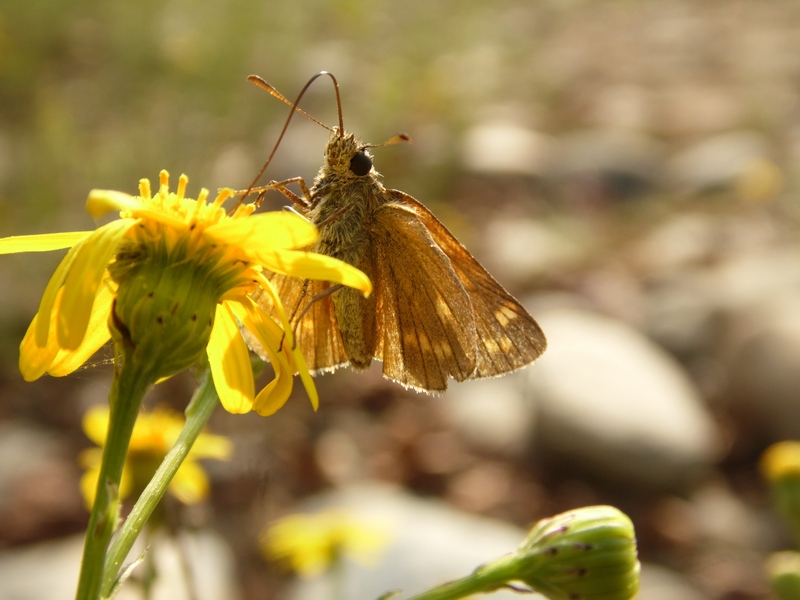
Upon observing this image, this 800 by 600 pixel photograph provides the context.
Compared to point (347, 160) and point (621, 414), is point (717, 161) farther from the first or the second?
point (347, 160)

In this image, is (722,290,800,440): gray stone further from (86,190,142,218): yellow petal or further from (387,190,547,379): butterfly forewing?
(86,190,142,218): yellow petal

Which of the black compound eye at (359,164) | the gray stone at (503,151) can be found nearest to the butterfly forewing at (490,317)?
the black compound eye at (359,164)

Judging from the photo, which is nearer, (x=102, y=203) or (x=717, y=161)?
(x=102, y=203)

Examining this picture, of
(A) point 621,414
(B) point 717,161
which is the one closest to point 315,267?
(A) point 621,414

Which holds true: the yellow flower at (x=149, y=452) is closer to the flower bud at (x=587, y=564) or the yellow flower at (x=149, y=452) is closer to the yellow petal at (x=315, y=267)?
the flower bud at (x=587, y=564)

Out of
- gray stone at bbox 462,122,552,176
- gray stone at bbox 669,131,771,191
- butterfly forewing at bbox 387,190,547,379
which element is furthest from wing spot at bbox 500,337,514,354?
gray stone at bbox 669,131,771,191

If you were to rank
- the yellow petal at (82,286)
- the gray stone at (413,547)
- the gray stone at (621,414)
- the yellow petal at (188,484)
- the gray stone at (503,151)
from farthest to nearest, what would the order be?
the gray stone at (503,151)
the gray stone at (621,414)
the gray stone at (413,547)
the yellow petal at (188,484)
the yellow petal at (82,286)

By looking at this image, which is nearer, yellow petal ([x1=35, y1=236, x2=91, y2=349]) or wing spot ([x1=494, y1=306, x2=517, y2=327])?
yellow petal ([x1=35, y1=236, x2=91, y2=349])
